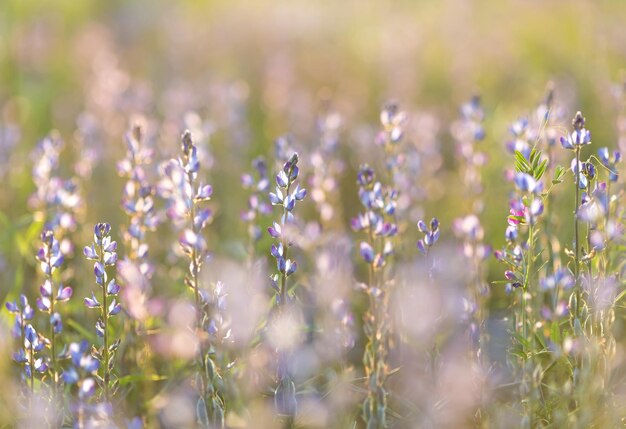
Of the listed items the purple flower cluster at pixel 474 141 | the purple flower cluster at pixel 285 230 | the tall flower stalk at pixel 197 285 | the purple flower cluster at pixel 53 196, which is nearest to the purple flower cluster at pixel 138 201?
the purple flower cluster at pixel 53 196

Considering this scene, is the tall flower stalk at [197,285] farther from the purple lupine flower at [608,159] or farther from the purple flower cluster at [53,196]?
the purple lupine flower at [608,159]

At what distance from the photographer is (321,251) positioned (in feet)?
9.96

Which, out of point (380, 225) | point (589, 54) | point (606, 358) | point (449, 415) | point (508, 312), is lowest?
point (449, 415)

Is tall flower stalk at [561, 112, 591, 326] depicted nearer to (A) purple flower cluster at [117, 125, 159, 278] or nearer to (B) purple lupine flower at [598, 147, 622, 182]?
(B) purple lupine flower at [598, 147, 622, 182]

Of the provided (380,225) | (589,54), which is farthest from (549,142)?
(589,54)

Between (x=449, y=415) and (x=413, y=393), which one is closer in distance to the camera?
(x=449, y=415)

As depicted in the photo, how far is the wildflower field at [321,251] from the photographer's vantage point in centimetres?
215

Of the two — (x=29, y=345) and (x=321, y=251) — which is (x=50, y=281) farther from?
(x=321, y=251)

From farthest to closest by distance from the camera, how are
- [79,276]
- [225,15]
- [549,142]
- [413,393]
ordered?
[225,15], [79,276], [549,142], [413,393]

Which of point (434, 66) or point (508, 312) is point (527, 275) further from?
point (434, 66)

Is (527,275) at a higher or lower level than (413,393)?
higher

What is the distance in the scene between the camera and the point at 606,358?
85.7 inches

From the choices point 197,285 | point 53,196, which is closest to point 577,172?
point 197,285

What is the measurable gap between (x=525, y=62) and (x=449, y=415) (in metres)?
5.39
